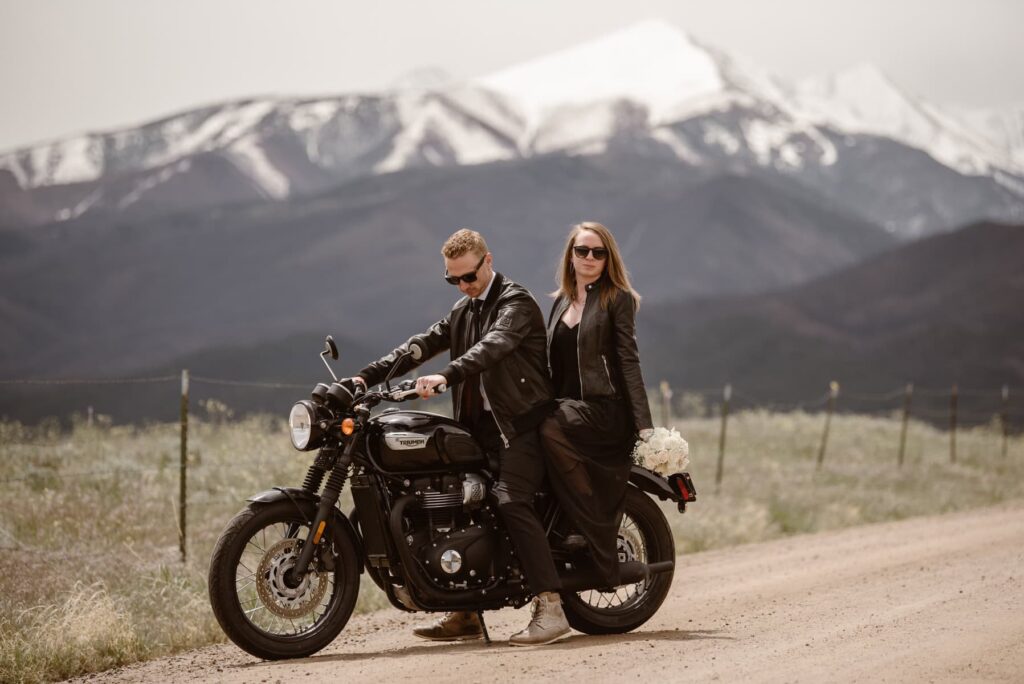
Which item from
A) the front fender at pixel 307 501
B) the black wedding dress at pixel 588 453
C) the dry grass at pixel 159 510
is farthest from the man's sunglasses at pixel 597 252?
the dry grass at pixel 159 510

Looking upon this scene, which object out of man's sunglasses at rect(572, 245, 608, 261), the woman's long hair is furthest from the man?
man's sunglasses at rect(572, 245, 608, 261)

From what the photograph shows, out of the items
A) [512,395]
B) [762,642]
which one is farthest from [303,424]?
→ [762,642]

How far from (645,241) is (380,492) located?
155 m

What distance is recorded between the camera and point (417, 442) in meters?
7.01

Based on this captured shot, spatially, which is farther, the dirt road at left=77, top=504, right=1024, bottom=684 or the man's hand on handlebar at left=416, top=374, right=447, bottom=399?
the man's hand on handlebar at left=416, top=374, right=447, bottom=399

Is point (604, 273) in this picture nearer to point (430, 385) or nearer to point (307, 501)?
point (430, 385)

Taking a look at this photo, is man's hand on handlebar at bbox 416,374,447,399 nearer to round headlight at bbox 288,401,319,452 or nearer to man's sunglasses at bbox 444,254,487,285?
round headlight at bbox 288,401,319,452

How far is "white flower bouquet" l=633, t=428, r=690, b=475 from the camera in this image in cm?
742

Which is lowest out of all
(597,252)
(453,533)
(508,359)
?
(453,533)

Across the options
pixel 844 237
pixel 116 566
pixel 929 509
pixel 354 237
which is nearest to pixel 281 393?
pixel 929 509

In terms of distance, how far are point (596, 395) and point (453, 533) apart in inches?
42.7

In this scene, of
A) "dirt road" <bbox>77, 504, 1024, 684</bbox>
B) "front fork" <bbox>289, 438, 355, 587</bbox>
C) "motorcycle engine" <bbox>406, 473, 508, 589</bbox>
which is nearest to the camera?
"dirt road" <bbox>77, 504, 1024, 684</bbox>

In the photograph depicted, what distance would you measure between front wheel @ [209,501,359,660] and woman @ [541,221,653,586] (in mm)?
1268

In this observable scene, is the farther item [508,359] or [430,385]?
[508,359]
